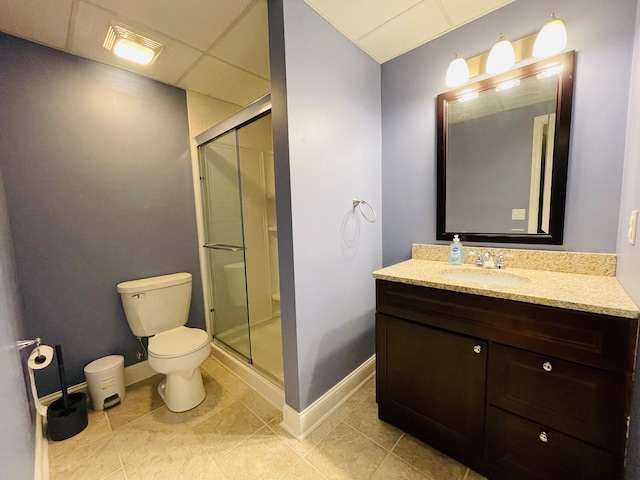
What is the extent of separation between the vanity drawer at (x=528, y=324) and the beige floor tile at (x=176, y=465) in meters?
1.20

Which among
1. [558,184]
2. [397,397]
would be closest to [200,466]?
[397,397]

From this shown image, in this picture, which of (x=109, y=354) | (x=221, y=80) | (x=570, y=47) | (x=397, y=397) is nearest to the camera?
(x=570, y=47)

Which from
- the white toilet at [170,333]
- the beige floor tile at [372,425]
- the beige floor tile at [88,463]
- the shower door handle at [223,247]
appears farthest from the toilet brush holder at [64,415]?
the beige floor tile at [372,425]

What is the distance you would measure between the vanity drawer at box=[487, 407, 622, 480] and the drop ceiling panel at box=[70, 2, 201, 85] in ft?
8.48

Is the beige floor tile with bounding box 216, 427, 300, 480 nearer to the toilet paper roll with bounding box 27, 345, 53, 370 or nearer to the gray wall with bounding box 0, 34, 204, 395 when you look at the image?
the toilet paper roll with bounding box 27, 345, 53, 370

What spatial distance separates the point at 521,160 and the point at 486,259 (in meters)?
0.57

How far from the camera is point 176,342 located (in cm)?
167

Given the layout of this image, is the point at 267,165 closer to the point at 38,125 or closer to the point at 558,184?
the point at 38,125

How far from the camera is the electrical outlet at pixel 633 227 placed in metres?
0.90

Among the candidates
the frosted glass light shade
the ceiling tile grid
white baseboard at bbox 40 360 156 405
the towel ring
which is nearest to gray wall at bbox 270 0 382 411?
the towel ring

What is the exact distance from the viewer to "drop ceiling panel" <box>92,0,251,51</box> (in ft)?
4.11

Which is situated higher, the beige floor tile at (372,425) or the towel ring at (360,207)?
the towel ring at (360,207)

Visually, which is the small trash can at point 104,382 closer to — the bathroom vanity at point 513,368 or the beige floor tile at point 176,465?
the beige floor tile at point 176,465

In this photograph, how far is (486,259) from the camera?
1446 millimetres
